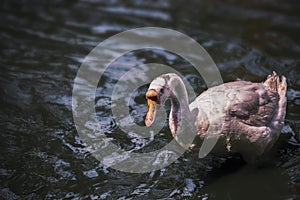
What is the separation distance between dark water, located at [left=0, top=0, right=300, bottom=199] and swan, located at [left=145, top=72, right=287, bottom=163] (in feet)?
1.43

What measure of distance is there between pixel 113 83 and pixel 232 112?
276 centimetres

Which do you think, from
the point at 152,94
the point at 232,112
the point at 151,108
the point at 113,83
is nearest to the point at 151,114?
the point at 151,108

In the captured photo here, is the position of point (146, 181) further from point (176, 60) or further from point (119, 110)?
point (176, 60)

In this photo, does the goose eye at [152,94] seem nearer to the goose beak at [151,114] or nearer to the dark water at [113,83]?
the goose beak at [151,114]

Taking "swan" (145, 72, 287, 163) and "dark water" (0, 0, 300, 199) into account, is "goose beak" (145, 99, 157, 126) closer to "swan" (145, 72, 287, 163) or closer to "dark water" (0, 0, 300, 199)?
"swan" (145, 72, 287, 163)

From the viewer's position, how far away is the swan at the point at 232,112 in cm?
458

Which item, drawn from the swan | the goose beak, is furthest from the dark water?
the goose beak

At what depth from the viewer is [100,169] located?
5219 millimetres

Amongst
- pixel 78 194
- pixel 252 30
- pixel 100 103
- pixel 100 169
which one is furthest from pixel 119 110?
pixel 252 30

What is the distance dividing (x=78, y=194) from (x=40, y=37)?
470 centimetres

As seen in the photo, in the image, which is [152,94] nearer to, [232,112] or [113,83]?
[232,112]

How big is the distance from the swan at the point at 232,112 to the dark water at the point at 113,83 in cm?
44

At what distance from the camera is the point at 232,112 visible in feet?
15.7

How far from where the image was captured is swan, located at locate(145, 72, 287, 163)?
4.58 meters
